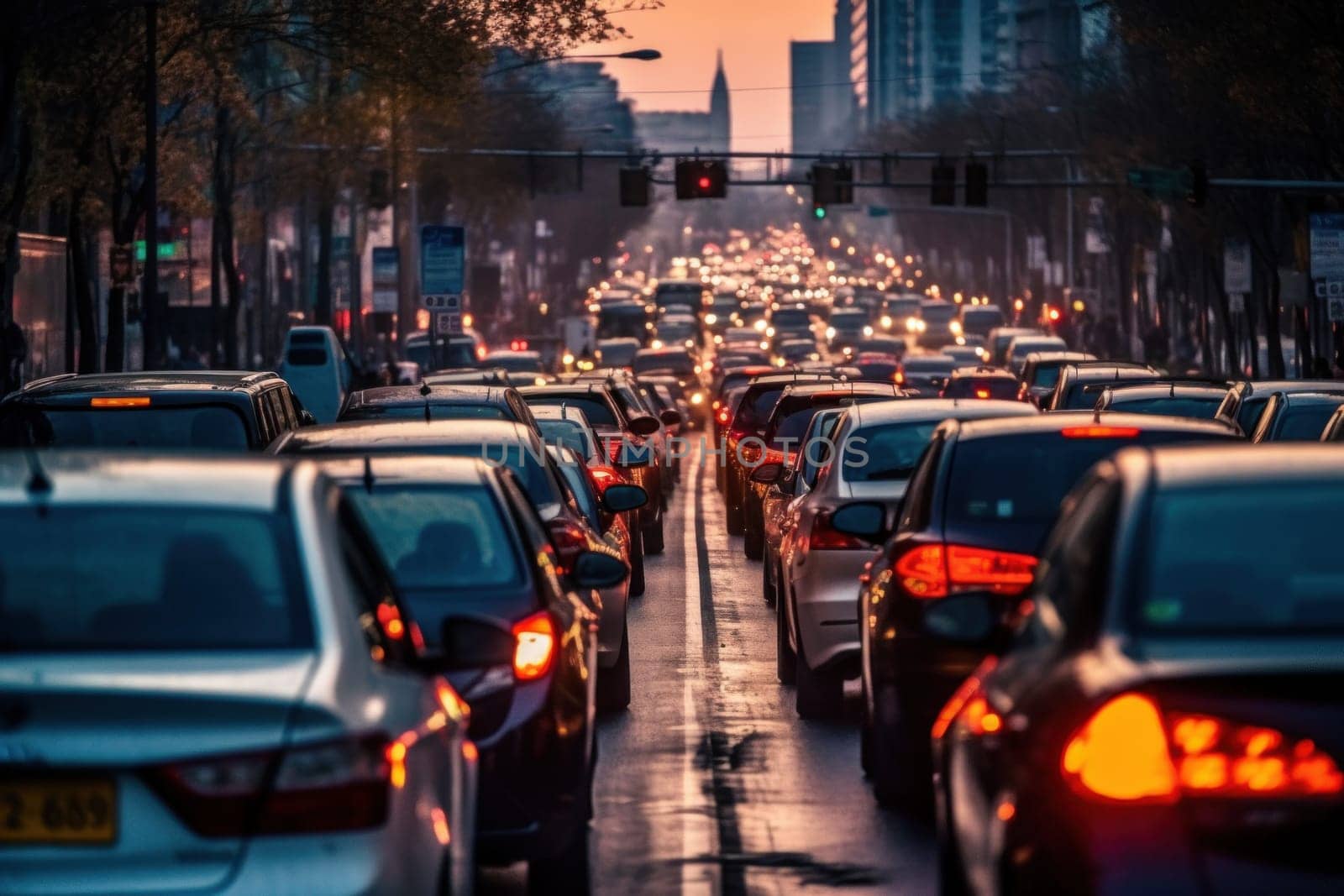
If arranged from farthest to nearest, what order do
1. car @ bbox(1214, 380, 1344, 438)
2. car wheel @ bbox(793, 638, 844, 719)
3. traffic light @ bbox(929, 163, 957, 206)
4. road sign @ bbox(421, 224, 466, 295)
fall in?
traffic light @ bbox(929, 163, 957, 206)
road sign @ bbox(421, 224, 466, 295)
car @ bbox(1214, 380, 1344, 438)
car wheel @ bbox(793, 638, 844, 719)

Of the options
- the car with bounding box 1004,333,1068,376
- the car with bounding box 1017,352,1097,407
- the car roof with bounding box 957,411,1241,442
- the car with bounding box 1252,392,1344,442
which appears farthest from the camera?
the car with bounding box 1004,333,1068,376

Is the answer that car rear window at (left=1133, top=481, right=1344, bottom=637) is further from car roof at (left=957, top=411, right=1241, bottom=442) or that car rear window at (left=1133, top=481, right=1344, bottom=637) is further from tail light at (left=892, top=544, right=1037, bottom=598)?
car roof at (left=957, top=411, right=1241, bottom=442)

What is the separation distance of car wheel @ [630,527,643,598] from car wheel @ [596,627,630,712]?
5.96 metres

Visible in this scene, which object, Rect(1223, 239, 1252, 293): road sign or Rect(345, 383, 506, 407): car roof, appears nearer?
Rect(345, 383, 506, 407): car roof

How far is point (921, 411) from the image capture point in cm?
1467

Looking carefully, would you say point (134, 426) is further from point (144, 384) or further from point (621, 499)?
point (621, 499)

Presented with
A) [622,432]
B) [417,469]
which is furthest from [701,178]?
[417,469]

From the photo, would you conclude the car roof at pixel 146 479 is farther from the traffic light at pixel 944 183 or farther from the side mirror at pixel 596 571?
the traffic light at pixel 944 183

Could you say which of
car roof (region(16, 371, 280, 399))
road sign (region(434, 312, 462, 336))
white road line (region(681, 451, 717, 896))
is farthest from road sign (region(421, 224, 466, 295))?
car roof (region(16, 371, 280, 399))

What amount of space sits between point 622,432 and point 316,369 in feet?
90.6

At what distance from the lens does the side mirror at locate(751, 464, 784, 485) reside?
18531 millimetres

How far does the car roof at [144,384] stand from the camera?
51.6 ft

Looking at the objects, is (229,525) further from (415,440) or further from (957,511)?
(415,440)

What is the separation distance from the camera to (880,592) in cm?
1109
